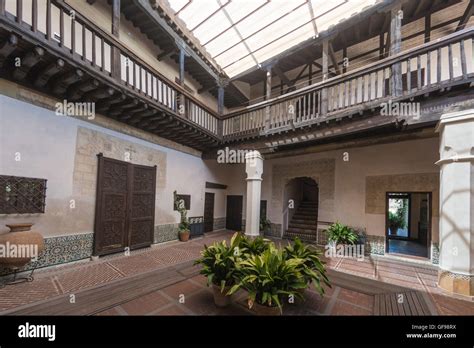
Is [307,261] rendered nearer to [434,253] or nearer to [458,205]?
[458,205]

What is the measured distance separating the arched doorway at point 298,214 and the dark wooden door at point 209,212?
3.29 metres

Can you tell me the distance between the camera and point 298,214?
9984 millimetres

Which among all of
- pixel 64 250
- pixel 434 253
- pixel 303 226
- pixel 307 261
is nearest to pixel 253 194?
pixel 303 226

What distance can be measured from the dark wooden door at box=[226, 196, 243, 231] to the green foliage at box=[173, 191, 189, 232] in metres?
3.06

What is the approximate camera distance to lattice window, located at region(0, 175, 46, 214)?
3805 mm

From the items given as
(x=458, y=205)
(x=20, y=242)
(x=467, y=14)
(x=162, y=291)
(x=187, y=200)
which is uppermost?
(x=467, y=14)

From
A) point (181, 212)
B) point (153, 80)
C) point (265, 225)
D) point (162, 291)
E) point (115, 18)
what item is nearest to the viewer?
point (162, 291)

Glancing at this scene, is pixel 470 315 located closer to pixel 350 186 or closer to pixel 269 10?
pixel 350 186

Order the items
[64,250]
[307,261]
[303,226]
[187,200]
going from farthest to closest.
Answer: [303,226]
[187,200]
[64,250]
[307,261]

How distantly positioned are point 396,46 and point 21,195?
8524mm

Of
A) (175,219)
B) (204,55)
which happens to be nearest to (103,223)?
(175,219)

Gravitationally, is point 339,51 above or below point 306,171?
above
